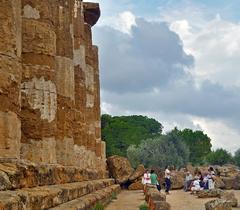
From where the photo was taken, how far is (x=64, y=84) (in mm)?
13078

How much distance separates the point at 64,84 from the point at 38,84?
2486 mm

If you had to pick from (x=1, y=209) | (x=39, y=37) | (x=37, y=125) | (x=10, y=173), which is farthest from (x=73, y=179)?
(x=1, y=209)

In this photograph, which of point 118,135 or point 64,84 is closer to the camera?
point 64,84

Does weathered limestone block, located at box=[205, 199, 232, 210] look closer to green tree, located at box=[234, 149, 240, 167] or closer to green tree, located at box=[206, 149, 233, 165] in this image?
green tree, located at box=[206, 149, 233, 165]

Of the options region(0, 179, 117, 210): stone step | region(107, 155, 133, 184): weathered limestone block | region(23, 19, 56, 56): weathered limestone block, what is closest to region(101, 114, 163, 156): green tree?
region(107, 155, 133, 184): weathered limestone block

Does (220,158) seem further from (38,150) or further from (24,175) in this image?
(24,175)

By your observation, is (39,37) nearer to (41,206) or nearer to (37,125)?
(37,125)

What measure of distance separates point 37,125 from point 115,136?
201 feet

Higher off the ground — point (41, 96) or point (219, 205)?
point (41, 96)

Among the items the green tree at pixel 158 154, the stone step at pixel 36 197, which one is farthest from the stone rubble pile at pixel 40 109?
the green tree at pixel 158 154

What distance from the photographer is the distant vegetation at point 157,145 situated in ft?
170

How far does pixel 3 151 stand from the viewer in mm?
7383

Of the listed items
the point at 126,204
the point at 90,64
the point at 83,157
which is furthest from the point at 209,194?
the point at 90,64

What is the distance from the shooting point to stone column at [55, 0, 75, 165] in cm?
1260
